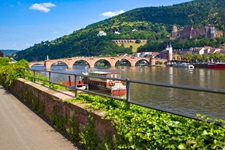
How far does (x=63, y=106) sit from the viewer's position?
17.9 feet

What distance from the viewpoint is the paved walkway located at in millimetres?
4797

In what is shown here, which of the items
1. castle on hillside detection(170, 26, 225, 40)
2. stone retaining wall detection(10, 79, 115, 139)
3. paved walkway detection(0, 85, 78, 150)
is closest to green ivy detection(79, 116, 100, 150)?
stone retaining wall detection(10, 79, 115, 139)

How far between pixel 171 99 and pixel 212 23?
170m

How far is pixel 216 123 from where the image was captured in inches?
103

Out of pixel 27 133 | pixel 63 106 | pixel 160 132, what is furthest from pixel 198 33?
pixel 160 132

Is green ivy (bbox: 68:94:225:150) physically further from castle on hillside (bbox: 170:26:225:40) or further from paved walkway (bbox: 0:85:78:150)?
castle on hillside (bbox: 170:26:225:40)

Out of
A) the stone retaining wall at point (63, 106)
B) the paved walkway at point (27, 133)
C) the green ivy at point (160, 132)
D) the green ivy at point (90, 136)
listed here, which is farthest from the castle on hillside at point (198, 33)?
the green ivy at point (160, 132)

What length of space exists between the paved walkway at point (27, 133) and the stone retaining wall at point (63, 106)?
42 centimetres

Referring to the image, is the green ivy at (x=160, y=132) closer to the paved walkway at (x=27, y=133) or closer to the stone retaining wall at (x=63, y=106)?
the stone retaining wall at (x=63, y=106)

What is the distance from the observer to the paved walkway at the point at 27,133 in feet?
15.7

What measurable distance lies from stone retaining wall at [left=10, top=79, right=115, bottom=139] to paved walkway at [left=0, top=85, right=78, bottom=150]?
42cm

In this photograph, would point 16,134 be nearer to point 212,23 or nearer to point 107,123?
point 107,123

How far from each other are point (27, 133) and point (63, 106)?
100 centimetres

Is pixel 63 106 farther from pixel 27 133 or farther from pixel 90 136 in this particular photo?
pixel 90 136
